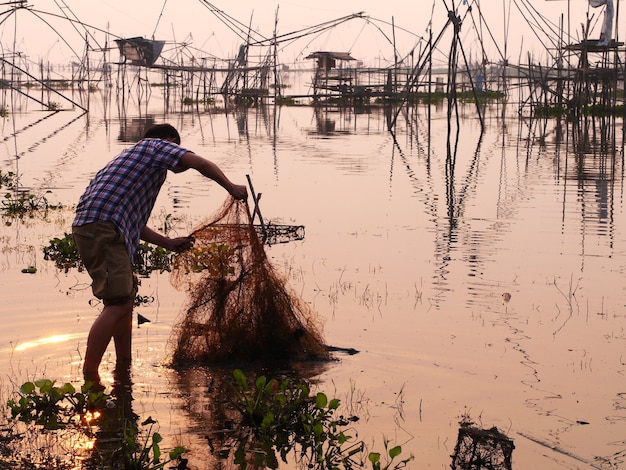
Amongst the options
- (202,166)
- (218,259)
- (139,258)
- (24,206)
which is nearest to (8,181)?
(24,206)

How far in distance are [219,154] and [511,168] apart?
15.7ft

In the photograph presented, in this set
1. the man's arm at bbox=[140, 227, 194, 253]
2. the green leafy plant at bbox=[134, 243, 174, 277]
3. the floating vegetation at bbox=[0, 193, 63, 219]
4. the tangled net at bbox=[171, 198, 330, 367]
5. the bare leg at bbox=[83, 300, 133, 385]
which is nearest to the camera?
the bare leg at bbox=[83, 300, 133, 385]

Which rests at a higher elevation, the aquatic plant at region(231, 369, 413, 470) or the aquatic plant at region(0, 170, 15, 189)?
the aquatic plant at region(0, 170, 15, 189)

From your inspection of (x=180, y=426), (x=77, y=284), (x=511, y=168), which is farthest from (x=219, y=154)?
(x=180, y=426)

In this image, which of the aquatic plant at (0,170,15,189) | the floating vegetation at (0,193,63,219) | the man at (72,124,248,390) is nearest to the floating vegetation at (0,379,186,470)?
the man at (72,124,248,390)

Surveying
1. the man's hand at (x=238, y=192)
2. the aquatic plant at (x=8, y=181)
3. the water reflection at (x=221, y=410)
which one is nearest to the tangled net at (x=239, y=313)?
the water reflection at (x=221, y=410)

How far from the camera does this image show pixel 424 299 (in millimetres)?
6410

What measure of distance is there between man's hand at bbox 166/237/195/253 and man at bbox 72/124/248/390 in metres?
0.27

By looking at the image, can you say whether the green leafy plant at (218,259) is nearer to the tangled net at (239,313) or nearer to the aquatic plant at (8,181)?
the tangled net at (239,313)

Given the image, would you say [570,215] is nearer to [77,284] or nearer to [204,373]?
[77,284]

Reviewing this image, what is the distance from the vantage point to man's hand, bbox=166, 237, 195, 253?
4822 millimetres

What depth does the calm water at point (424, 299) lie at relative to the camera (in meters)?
4.25

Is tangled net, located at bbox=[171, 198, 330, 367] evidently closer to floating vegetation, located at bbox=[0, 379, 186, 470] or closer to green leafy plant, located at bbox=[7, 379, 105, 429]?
floating vegetation, located at bbox=[0, 379, 186, 470]

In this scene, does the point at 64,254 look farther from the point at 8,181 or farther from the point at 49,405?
the point at 8,181
